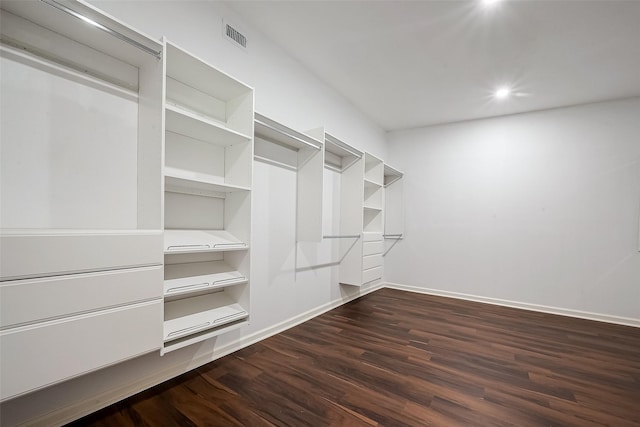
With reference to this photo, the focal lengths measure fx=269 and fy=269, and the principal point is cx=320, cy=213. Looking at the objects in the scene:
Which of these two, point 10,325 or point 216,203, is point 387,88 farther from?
point 10,325

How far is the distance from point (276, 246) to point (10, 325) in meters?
1.89

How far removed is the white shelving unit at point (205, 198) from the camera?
1.75 metres

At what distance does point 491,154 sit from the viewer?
13.8 ft

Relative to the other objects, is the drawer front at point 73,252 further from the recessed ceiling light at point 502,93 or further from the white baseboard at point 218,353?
the recessed ceiling light at point 502,93

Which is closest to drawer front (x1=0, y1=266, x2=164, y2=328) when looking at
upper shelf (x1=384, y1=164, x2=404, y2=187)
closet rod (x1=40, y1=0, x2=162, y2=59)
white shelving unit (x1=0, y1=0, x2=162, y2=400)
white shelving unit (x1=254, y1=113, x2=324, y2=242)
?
white shelving unit (x1=0, y1=0, x2=162, y2=400)

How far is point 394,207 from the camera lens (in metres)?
4.96

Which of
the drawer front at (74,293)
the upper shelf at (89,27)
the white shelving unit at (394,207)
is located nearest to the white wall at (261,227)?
the upper shelf at (89,27)

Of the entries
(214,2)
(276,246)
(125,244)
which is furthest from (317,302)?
(214,2)

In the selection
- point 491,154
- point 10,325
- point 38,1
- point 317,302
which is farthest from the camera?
point 491,154

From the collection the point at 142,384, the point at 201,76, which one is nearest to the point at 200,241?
the point at 142,384

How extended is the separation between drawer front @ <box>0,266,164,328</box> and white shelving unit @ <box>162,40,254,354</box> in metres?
A: 0.22

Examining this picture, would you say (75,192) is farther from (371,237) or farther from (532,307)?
(532,307)

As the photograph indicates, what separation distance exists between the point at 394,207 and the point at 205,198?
3643 mm

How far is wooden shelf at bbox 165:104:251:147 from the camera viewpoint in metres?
1.67
